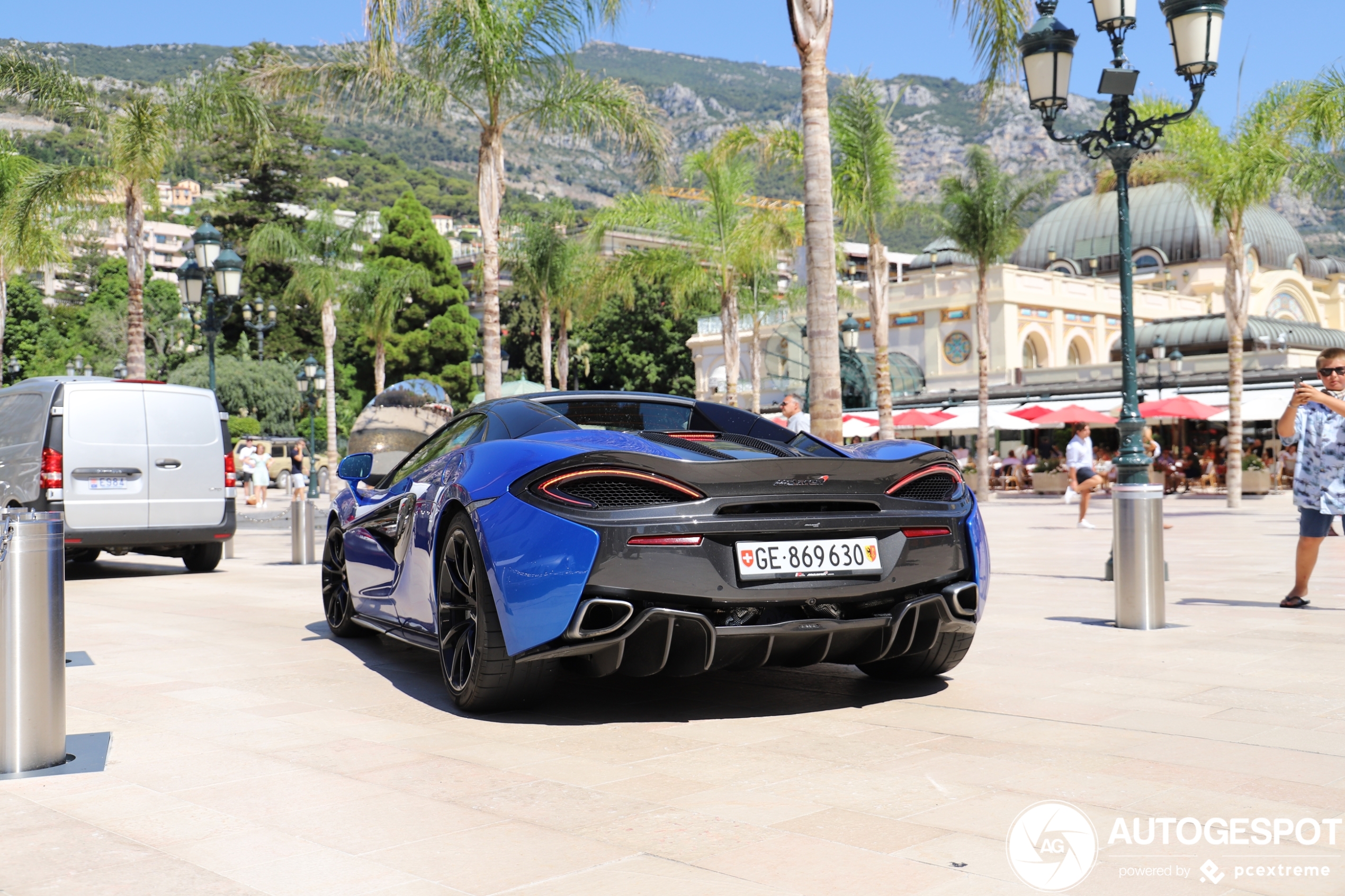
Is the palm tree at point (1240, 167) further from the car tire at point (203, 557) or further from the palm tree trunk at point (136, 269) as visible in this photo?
the palm tree trunk at point (136, 269)

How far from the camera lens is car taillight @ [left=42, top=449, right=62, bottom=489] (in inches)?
452

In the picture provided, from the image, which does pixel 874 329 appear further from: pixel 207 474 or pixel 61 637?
pixel 61 637

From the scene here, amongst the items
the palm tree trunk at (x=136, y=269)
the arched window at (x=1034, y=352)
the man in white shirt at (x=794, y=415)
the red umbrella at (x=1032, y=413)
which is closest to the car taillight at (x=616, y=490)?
the man in white shirt at (x=794, y=415)

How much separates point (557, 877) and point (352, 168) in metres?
170

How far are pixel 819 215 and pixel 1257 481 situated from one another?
21409 millimetres

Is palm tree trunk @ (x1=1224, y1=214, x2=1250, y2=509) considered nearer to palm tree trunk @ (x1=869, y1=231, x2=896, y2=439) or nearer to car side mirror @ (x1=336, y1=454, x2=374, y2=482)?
palm tree trunk @ (x1=869, y1=231, x2=896, y2=439)

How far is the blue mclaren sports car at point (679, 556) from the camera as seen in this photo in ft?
14.5

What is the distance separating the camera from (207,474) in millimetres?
12570

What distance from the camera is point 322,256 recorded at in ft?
169

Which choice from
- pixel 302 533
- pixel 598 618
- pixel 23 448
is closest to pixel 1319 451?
pixel 598 618

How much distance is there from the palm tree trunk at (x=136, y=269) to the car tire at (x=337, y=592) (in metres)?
16.5

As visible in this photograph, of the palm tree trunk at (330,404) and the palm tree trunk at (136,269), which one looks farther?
the palm tree trunk at (330,404)

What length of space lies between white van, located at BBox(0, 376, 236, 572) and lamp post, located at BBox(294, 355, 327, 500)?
26326 millimetres

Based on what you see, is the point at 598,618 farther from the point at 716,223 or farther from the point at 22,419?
the point at 716,223
